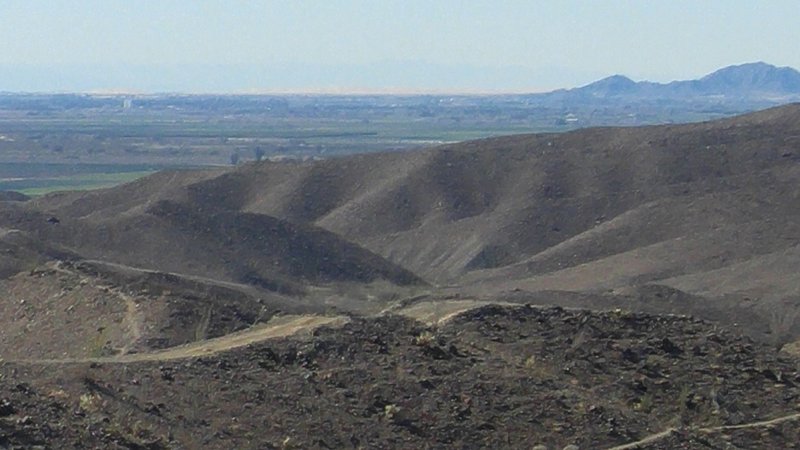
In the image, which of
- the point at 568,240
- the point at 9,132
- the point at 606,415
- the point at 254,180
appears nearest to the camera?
the point at 606,415

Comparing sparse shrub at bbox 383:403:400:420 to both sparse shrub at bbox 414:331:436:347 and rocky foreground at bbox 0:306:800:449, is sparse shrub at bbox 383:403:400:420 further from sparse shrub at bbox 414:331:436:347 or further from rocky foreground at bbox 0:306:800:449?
sparse shrub at bbox 414:331:436:347

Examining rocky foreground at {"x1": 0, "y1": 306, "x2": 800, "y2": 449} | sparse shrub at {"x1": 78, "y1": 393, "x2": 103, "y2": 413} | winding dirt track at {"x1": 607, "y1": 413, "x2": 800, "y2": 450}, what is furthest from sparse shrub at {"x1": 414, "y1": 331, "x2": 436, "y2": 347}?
sparse shrub at {"x1": 78, "y1": 393, "x2": 103, "y2": 413}

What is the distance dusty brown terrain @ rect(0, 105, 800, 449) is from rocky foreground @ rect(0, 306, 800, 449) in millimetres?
42

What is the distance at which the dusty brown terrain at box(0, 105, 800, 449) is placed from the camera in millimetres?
16578

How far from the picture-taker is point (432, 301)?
34656mm

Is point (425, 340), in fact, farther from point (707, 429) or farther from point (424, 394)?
point (707, 429)

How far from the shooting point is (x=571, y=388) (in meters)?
18.1

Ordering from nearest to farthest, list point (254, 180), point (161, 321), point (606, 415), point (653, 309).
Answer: point (606, 415) → point (161, 321) → point (653, 309) → point (254, 180)

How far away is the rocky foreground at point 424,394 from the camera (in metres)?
15.7

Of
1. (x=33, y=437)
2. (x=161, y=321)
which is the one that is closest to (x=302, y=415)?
(x=33, y=437)

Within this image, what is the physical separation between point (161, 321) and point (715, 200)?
35.8 m

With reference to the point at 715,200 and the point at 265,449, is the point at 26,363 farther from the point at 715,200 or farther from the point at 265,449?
the point at 715,200

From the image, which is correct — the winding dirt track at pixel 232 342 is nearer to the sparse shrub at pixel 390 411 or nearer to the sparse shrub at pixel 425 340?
the sparse shrub at pixel 425 340

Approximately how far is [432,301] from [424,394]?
1740 centimetres
